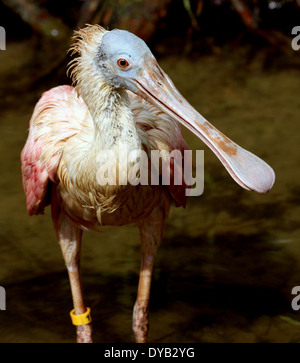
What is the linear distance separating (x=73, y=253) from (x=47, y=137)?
713 mm

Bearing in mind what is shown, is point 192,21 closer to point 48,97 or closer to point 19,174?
point 19,174

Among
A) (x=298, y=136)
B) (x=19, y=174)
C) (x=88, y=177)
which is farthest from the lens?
(x=298, y=136)

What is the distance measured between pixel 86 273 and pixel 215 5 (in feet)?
14.8

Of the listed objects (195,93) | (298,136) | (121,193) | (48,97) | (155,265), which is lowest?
(121,193)

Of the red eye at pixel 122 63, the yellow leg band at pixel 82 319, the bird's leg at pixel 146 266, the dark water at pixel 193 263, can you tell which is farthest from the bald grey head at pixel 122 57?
the dark water at pixel 193 263

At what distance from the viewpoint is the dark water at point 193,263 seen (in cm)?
427

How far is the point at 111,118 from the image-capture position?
10.8ft

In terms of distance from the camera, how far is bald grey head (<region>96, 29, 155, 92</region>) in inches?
126

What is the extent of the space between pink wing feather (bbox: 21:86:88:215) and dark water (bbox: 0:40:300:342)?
0.75 m

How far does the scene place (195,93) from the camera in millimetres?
7297

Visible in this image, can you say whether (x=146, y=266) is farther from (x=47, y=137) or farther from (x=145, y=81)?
(x=145, y=81)

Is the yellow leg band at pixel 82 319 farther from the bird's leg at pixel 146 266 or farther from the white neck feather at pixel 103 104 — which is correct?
the white neck feather at pixel 103 104

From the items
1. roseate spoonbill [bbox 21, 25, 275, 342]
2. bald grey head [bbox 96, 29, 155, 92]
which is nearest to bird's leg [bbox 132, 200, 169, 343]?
roseate spoonbill [bbox 21, 25, 275, 342]
